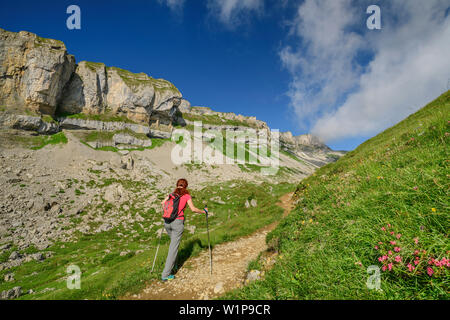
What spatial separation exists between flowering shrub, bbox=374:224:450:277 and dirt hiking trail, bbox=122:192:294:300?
129 inches

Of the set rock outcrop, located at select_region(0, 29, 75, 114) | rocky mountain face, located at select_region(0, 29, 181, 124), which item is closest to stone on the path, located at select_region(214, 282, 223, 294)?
rocky mountain face, located at select_region(0, 29, 181, 124)

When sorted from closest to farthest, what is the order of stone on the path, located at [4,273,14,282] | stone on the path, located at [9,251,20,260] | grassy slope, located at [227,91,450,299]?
grassy slope, located at [227,91,450,299]
stone on the path, located at [4,273,14,282]
stone on the path, located at [9,251,20,260]

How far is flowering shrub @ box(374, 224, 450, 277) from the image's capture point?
1.90 metres

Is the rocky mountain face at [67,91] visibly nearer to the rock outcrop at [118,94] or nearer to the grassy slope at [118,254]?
the rock outcrop at [118,94]

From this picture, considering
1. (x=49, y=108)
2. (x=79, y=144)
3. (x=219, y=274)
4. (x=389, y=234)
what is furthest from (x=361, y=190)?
(x=49, y=108)

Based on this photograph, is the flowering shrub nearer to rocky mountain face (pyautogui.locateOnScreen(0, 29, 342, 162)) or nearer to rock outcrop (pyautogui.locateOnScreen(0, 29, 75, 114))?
rocky mountain face (pyautogui.locateOnScreen(0, 29, 342, 162))

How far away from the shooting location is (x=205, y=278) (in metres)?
6.11

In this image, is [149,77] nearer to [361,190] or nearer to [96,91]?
[96,91]

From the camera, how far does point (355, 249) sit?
2.93 metres

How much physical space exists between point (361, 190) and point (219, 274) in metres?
5.36

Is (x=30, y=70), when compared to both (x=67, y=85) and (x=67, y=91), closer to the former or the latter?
(x=67, y=85)

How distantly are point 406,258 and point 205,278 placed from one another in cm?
578

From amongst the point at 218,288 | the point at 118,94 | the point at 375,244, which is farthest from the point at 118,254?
the point at 118,94
